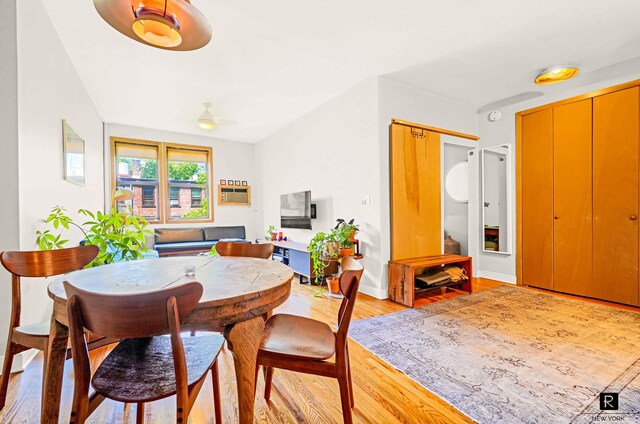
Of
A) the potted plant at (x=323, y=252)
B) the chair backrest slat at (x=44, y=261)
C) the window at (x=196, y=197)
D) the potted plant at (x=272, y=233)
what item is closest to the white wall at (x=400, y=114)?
the potted plant at (x=323, y=252)

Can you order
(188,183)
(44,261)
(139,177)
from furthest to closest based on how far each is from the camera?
(188,183) < (139,177) < (44,261)

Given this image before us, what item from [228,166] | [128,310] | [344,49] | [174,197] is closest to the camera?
[128,310]

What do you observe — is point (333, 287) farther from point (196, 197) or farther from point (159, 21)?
point (196, 197)

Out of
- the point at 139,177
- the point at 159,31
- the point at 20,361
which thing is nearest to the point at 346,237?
the point at 159,31

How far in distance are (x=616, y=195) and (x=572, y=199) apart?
15.3 inches

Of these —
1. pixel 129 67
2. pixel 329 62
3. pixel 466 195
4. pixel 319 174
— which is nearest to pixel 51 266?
pixel 129 67

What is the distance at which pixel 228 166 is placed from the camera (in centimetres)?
652

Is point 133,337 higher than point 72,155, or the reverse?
point 72,155

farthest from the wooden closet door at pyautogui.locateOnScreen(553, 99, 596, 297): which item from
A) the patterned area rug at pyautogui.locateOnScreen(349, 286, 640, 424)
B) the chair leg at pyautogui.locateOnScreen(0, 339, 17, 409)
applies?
the chair leg at pyautogui.locateOnScreen(0, 339, 17, 409)

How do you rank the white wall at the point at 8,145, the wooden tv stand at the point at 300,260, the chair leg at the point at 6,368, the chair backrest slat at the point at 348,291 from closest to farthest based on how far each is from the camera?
the chair backrest slat at the point at 348,291 → the chair leg at the point at 6,368 → the white wall at the point at 8,145 → the wooden tv stand at the point at 300,260

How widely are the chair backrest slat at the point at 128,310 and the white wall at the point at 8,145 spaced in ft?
5.41

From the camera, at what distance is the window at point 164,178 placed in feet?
18.3

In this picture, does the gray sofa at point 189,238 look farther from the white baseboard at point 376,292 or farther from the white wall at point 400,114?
the white wall at point 400,114

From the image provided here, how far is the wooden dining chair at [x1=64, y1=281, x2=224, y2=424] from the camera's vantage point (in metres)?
0.79
